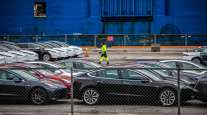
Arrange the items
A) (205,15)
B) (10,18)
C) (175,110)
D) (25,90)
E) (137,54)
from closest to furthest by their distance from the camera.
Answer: (175,110)
(25,90)
(137,54)
(205,15)
(10,18)

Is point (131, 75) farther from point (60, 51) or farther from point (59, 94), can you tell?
point (60, 51)

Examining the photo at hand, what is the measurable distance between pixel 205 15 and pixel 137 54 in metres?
14.8

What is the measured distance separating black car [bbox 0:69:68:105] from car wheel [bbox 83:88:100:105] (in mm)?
1055

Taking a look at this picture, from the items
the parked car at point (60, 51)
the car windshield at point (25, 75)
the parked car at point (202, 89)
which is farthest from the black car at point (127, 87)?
the parked car at point (60, 51)

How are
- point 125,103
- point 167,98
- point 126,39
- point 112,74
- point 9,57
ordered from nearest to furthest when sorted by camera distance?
point 125,103, point 167,98, point 112,74, point 9,57, point 126,39

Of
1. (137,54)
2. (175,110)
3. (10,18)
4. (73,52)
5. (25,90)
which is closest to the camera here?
Answer: (175,110)

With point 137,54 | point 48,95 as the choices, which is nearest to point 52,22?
point 137,54

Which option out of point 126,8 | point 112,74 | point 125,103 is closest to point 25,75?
point 112,74

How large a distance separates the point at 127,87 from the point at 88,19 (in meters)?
46.6

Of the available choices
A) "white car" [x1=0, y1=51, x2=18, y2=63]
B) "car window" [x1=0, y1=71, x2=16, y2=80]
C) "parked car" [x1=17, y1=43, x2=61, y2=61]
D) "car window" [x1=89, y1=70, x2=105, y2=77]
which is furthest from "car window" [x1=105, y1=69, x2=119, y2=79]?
"parked car" [x1=17, y1=43, x2=61, y2=61]

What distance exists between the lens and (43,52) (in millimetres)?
37969

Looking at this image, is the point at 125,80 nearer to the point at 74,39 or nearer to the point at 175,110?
the point at 175,110

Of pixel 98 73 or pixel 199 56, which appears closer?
pixel 98 73

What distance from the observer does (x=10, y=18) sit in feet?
202
